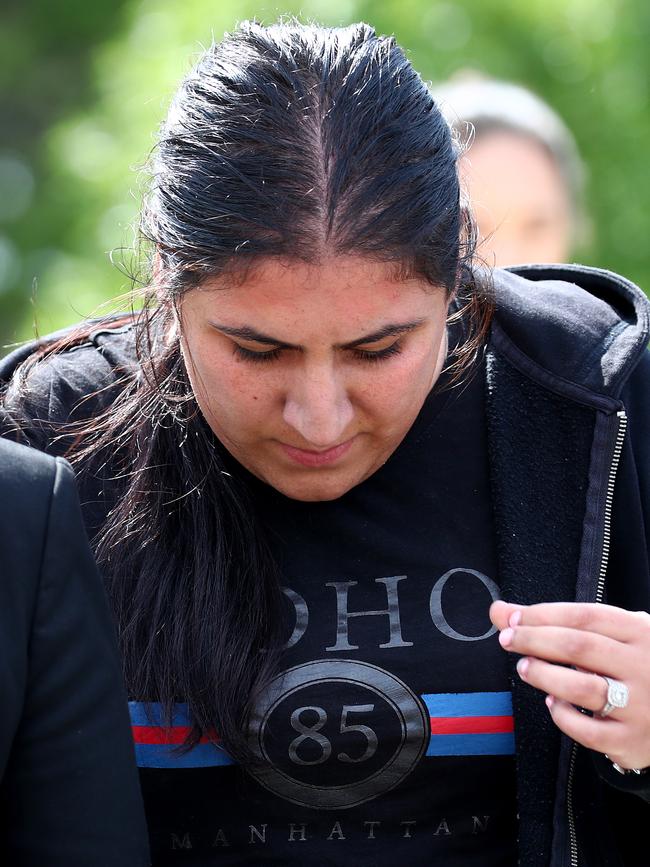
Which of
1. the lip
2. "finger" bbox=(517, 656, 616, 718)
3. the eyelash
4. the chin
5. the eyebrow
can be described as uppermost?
the eyebrow

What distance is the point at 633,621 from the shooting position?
1.62 metres

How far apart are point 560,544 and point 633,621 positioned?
359mm

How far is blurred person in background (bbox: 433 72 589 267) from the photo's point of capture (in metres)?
3.78

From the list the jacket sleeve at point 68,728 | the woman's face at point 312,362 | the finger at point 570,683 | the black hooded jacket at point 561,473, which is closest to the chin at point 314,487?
the woman's face at point 312,362

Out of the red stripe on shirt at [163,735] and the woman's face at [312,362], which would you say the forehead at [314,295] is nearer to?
the woman's face at [312,362]

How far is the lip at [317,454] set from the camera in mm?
1894

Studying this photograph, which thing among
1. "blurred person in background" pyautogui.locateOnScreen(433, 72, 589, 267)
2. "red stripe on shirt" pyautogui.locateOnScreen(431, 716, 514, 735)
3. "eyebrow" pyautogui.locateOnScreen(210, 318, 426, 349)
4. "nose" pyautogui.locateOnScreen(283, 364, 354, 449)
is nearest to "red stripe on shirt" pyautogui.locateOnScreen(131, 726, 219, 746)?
"red stripe on shirt" pyautogui.locateOnScreen(431, 716, 514, 735)

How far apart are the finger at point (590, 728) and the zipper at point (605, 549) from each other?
0.26 meters

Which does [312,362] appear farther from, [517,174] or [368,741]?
[517,174]

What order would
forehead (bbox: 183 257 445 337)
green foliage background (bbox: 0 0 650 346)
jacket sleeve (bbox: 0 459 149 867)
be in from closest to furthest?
jacket sleeve (bbox: 0 459 149 867), forehead (bbox: 183 257 445 337), green foliage background (bbox: 0 0 650 346)

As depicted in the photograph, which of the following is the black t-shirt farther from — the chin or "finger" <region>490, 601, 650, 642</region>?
"finger" <region>490, 601, 650, 642</region>

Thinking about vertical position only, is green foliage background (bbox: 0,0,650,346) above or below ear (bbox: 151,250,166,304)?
above

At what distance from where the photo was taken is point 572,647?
62.1 inches

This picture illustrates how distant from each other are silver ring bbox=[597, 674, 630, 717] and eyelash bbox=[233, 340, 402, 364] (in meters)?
0.51
